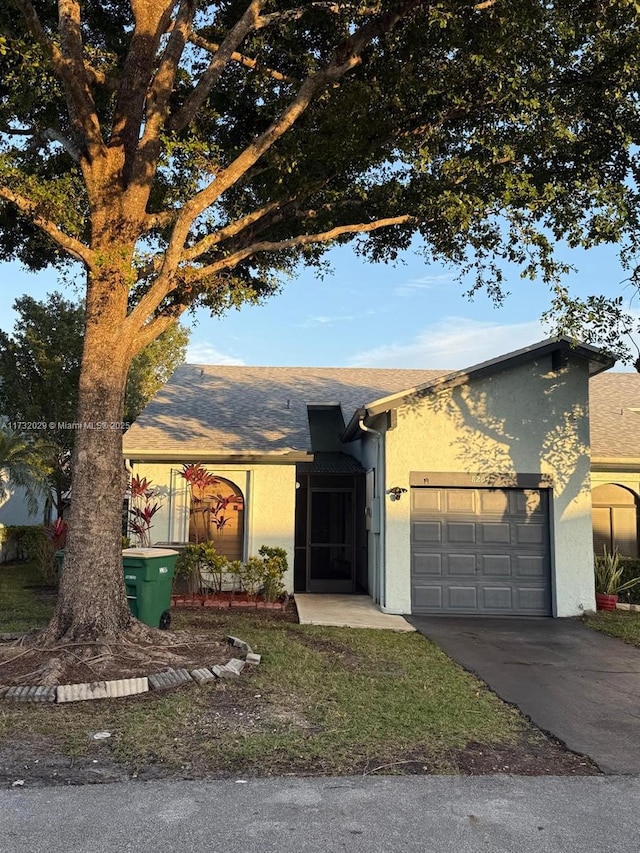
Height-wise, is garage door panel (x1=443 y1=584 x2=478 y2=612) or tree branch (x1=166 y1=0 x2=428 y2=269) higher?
tree branch (x1=166 y1=0 x2=428 y2=269)

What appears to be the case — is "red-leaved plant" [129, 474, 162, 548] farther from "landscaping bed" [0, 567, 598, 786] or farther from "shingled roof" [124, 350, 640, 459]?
"landscaping bed" [0, 567, 598, 786]

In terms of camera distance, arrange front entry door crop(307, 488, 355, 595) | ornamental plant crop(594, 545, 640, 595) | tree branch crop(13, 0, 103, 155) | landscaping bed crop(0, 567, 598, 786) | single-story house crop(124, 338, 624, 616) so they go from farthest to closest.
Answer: front entry door crop(307, 488, 355, 595) < ornamental plant crop(594, 545, 640, 595) < single-story house crop(124, 338, 624, 616) < tree branch crop(13, 0, 103, 155) < landscaping bed crop(0, 567, 598, 786)

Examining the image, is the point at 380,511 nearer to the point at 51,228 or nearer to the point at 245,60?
the point at 51,228

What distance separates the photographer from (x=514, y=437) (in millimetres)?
12422

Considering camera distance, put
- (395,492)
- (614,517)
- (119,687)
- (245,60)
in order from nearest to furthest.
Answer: (119,687) < (245,60) < (395,492) < (614,517)

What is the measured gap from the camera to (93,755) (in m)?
4.74

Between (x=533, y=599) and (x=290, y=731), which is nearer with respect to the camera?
(x=290, y=731)

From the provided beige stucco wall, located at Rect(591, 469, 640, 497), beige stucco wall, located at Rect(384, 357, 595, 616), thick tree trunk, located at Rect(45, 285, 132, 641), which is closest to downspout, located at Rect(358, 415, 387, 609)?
beige stucco wall, located at Rect(384, 357, 595, 616)

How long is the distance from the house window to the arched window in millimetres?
7810

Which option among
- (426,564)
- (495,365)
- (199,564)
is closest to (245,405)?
(199,564)

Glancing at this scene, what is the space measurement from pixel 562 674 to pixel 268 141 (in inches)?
297

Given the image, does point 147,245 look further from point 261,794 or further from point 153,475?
point 261,794

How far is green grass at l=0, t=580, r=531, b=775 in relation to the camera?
4.71m

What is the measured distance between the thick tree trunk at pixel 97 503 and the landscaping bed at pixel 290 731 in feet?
4.95
